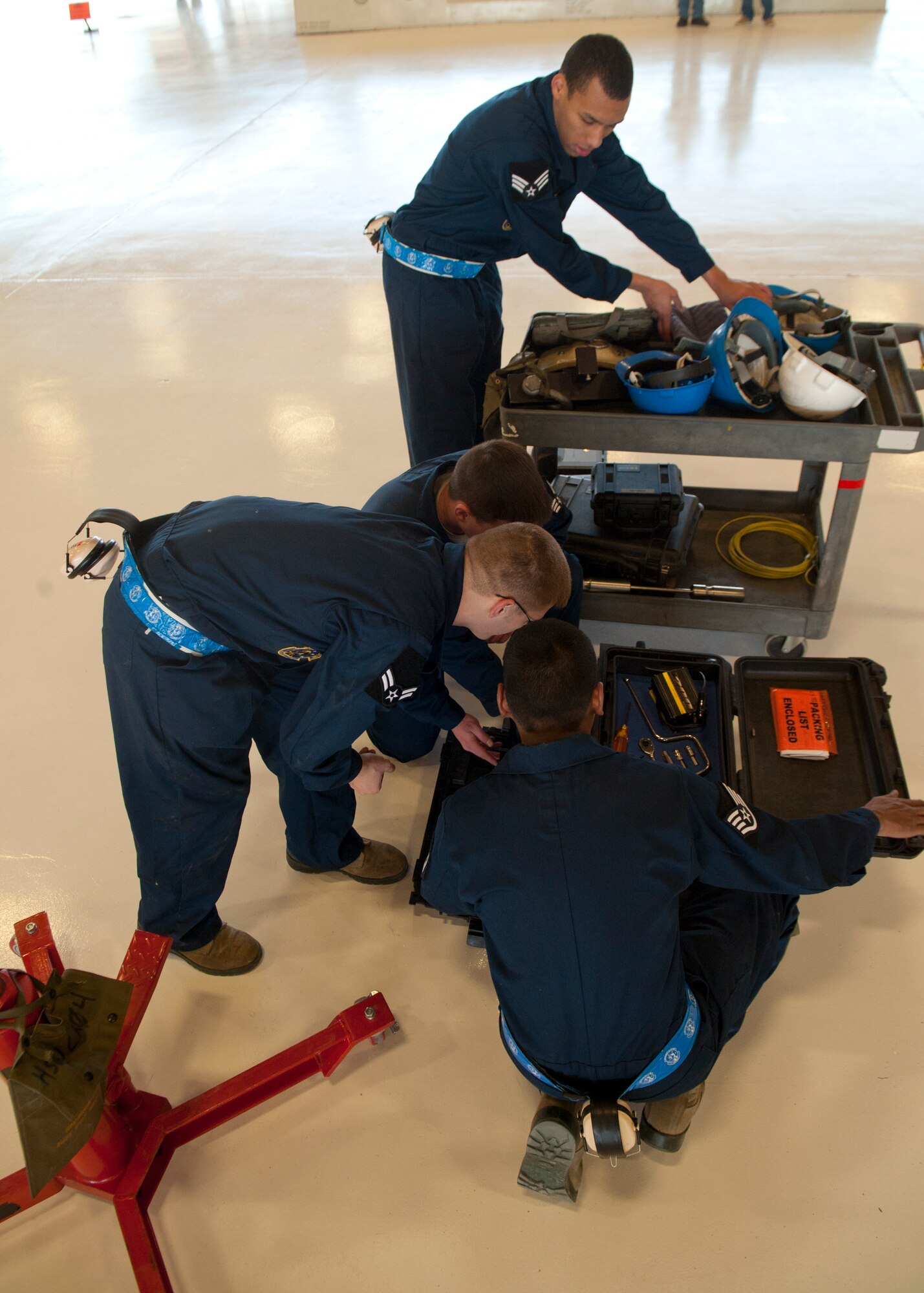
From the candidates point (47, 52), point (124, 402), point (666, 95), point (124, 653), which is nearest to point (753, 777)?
point (124, 653)

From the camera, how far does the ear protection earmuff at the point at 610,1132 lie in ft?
4.80

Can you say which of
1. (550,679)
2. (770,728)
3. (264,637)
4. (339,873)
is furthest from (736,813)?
(339,873)

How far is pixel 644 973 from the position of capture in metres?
1.44

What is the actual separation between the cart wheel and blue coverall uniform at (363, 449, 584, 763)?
1.98ft

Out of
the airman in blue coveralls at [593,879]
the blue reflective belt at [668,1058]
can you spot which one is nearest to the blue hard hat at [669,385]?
the airman in blue coveralls at [593,879]

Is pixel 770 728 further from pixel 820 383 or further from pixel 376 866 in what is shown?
pixel 376 866

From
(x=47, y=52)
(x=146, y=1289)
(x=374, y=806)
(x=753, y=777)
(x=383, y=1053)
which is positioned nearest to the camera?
(x=146, y=1289)

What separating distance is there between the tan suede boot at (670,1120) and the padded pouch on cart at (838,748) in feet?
2.26

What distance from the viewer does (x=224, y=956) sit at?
6.89 feet

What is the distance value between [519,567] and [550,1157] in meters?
1.06

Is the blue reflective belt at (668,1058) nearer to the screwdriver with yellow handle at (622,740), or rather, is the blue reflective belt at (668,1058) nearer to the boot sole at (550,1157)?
the boot sole at (550,1157)

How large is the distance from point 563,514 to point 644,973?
1.43 metres

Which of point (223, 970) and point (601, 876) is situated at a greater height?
point (601, 876)

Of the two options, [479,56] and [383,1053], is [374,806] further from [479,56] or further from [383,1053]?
[479,56]
